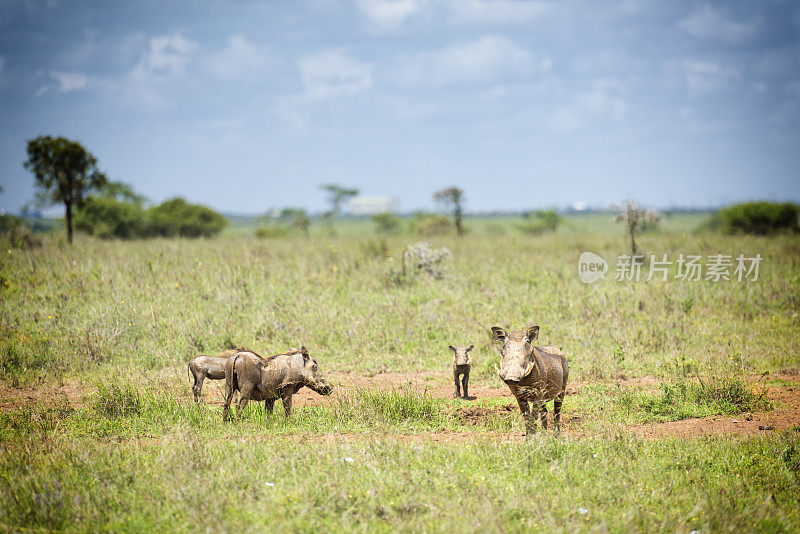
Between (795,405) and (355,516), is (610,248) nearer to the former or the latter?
(795,405)

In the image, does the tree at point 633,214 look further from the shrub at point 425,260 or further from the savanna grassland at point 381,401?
the shrub at point 425,260

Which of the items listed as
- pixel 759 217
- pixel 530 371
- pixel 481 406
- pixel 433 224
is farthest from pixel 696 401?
pixel 433 224

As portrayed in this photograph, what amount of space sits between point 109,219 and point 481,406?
132ft

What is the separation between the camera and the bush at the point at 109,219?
131ft

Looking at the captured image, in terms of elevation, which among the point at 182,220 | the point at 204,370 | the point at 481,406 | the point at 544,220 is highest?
the point at 544,220

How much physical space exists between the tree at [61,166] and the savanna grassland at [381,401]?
336cm

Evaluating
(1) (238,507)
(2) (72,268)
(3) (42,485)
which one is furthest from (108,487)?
(2) (72,268)

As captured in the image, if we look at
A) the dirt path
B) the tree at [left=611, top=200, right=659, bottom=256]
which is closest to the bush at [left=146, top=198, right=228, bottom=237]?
the tree at [left=611, top=200, right=659, bottom=256]

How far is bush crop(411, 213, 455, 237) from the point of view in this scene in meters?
44.9

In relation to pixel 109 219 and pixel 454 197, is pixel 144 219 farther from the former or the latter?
pixel 454 197

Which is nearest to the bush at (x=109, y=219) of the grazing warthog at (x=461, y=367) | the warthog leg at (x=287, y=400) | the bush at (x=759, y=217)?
the grazing warthog at (x=461, y=367)

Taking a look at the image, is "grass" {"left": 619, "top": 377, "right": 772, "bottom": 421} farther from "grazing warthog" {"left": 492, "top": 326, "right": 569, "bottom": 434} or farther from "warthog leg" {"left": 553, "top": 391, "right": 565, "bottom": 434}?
"grazing warthog" {"left": 492, "top": 326, "right": 569, "bottom": 434}

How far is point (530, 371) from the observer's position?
19.8 ft

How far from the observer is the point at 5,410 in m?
8.09
